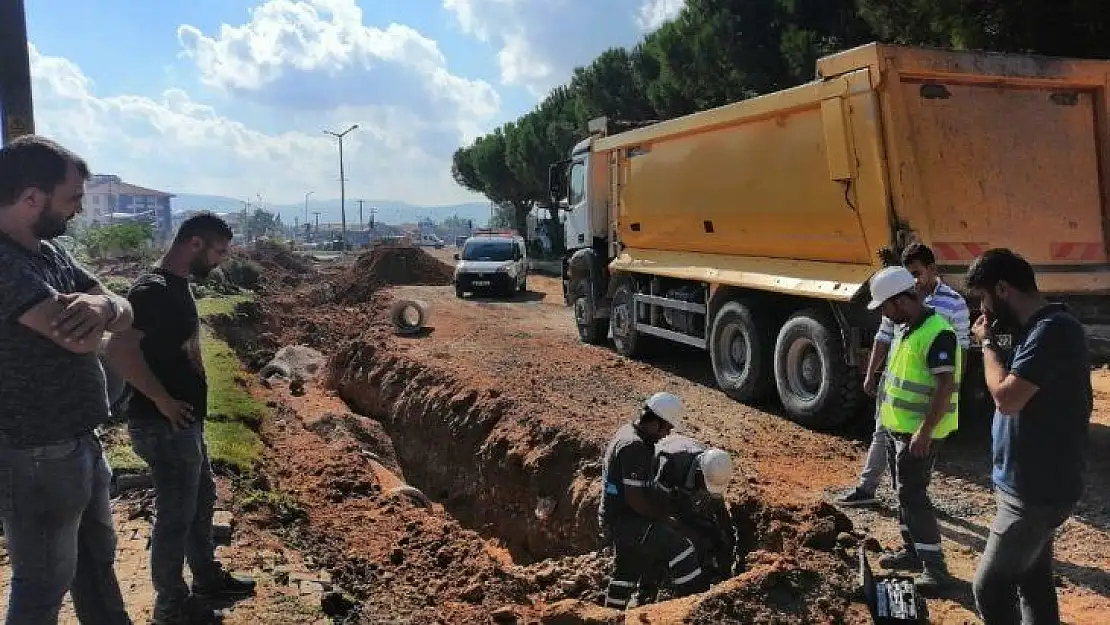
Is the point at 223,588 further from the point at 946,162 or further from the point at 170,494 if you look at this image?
the point at 946,162

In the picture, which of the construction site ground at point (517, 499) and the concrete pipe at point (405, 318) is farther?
the concrete pipe at point (405, 318)

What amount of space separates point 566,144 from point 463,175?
20.1 metres

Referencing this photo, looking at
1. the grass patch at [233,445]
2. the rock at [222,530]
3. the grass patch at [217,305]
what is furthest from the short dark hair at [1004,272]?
the grass patch at [217,305]

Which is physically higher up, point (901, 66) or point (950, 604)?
point (901, 66)

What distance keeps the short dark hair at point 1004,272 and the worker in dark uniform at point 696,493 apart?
1.85m

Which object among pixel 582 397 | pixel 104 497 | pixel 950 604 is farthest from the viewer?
pixel 582 397

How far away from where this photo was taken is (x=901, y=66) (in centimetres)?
661

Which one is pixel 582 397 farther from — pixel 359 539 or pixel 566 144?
pixel 566 144

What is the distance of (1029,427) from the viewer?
119 inches

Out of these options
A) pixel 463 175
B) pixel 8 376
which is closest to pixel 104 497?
pixel 8 376

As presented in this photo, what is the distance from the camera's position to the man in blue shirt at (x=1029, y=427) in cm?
296

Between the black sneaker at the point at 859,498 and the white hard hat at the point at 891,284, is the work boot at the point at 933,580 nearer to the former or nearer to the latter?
the black sneaker at the point at 859,498

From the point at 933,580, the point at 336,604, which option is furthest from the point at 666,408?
the point at 336,604

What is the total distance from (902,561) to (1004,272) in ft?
6.66
